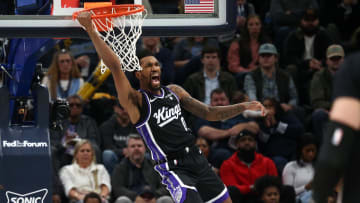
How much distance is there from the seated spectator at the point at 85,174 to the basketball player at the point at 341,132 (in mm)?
5478

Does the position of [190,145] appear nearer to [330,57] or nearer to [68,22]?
[68,22]

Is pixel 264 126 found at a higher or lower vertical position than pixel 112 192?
higher

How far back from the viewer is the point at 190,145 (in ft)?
21.7

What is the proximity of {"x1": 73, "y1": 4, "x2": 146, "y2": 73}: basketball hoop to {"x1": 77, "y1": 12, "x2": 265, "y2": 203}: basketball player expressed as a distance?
0.62ft

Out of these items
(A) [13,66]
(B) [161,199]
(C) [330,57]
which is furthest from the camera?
(C) [330,57]

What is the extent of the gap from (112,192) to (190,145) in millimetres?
3017

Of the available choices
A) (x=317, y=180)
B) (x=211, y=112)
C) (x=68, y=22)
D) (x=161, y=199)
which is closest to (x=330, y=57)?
(x=161, y=199)

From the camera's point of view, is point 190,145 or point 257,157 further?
point 257,157

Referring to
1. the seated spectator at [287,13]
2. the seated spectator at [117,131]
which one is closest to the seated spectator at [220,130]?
the seated spectator at [117,131]

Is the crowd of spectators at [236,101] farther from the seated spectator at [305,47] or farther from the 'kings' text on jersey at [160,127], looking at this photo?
the 'kings' text on jersey at [160,127]

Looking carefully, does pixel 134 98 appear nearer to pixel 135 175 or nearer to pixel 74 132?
pixel 135 175

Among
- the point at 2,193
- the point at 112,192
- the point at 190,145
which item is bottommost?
the point at 112,192

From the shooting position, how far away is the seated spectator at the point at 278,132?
10.1m

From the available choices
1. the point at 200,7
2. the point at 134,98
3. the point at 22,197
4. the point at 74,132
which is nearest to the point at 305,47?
the point at 74,132
